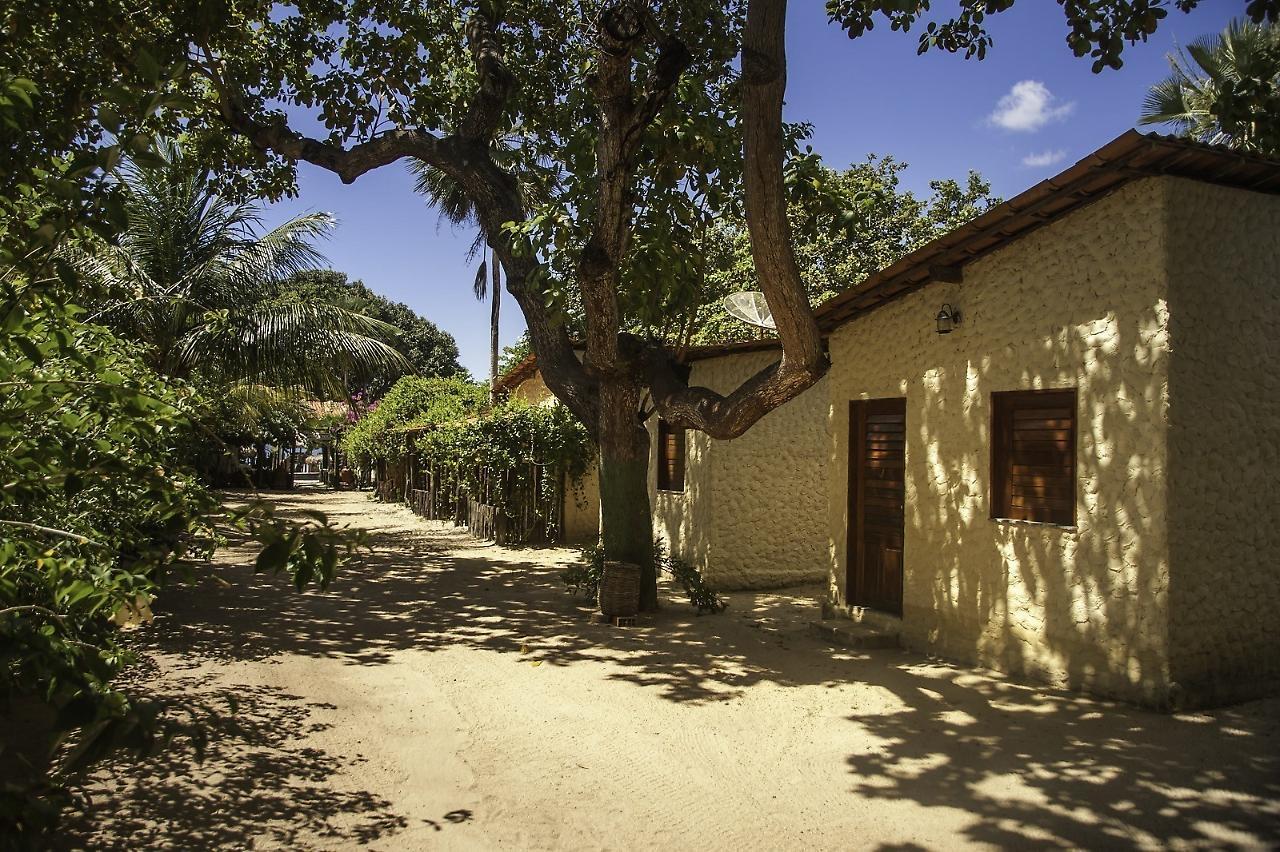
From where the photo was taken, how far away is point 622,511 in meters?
9.49

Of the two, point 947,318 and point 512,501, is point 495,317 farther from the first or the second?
point 947,318

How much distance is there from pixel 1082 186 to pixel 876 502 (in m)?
3.69

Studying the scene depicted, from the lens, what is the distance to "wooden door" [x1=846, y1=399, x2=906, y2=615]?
853 centimetres

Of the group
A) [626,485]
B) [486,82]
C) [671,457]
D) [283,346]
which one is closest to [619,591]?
[626,485]

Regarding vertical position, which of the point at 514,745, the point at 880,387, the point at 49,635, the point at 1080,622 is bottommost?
the point at 514,745

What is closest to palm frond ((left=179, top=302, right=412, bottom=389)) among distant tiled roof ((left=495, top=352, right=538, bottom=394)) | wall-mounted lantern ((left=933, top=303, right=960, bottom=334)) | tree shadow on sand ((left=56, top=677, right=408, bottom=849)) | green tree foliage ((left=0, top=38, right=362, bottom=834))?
distant tiled roof ((left=495, top=352, right=538, bottom=394))

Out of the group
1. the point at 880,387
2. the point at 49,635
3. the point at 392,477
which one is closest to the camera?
the point at 49,635

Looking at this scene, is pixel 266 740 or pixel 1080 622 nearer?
pixel 266 740

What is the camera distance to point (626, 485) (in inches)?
374

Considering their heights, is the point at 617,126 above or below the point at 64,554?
above

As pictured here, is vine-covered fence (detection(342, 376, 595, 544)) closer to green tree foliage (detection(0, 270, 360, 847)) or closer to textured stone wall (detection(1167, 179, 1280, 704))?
textured stone wall (detection(1167, 179, 1280, 704))

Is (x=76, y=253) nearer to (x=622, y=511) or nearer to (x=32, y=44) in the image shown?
(x=32, y=44)

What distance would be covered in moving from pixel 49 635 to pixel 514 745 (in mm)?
3384

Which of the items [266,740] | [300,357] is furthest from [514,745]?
[300,357]
